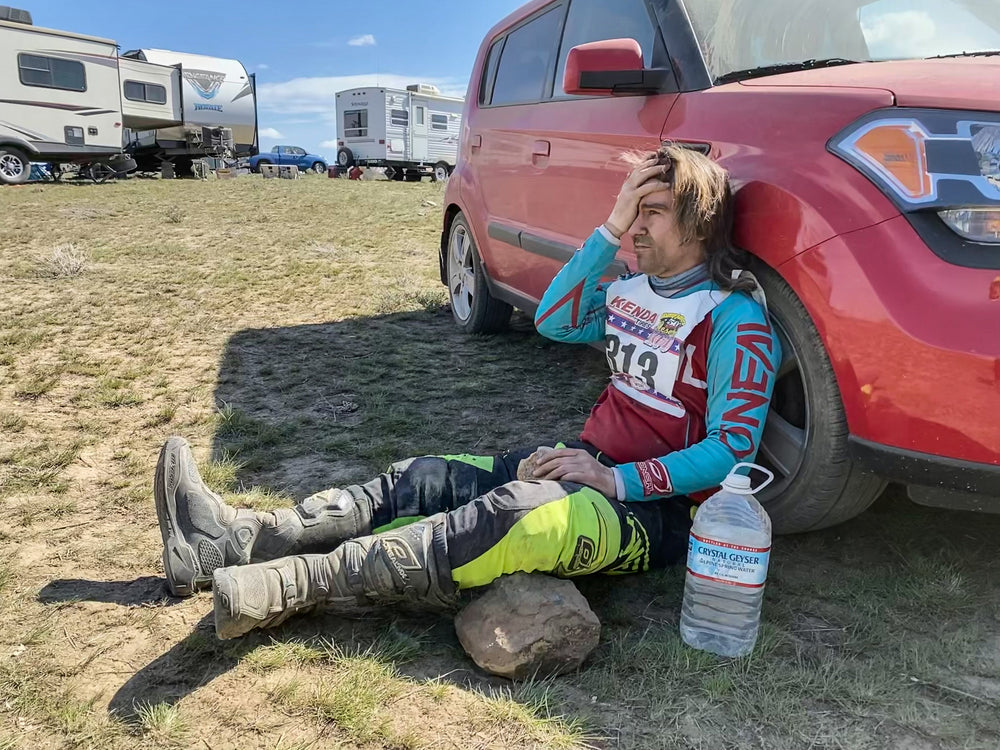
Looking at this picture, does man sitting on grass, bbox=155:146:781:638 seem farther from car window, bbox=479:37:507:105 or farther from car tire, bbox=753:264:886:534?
car window, bbox=479:37:507:105

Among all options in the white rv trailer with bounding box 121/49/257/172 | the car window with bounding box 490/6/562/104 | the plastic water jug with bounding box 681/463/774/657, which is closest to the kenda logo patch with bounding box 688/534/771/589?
the plastic water jug with bounding box 681/463/774/657

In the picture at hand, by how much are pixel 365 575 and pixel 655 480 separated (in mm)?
747

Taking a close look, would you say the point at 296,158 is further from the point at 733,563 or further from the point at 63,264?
the point at 733,563

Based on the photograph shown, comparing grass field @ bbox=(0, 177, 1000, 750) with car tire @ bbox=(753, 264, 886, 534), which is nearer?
grass field @ bbox=(0, 177, 1000, 750)

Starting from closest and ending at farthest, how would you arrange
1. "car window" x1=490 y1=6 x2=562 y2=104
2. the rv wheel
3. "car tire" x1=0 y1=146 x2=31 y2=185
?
"car window" x1=490 y1=6 x2=562 y2=104, "car tire" x1=0 y1=146 x2=31 y2=185, the rv wheel

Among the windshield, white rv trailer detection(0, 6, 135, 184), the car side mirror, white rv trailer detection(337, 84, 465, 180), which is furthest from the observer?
white rv trailer detection(337, 84, 465, 180)

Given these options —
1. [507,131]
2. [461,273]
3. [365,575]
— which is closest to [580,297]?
[365,575]

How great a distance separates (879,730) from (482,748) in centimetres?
80

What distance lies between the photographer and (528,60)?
404cm

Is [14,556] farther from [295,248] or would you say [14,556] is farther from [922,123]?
[295,248]

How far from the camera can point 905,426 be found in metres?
1.73

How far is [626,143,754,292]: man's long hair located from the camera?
198 centimetres

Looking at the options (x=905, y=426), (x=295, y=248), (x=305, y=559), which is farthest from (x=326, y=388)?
(x=295, y=248)

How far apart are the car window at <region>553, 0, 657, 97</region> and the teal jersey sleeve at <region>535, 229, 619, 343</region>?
84 centimetres
